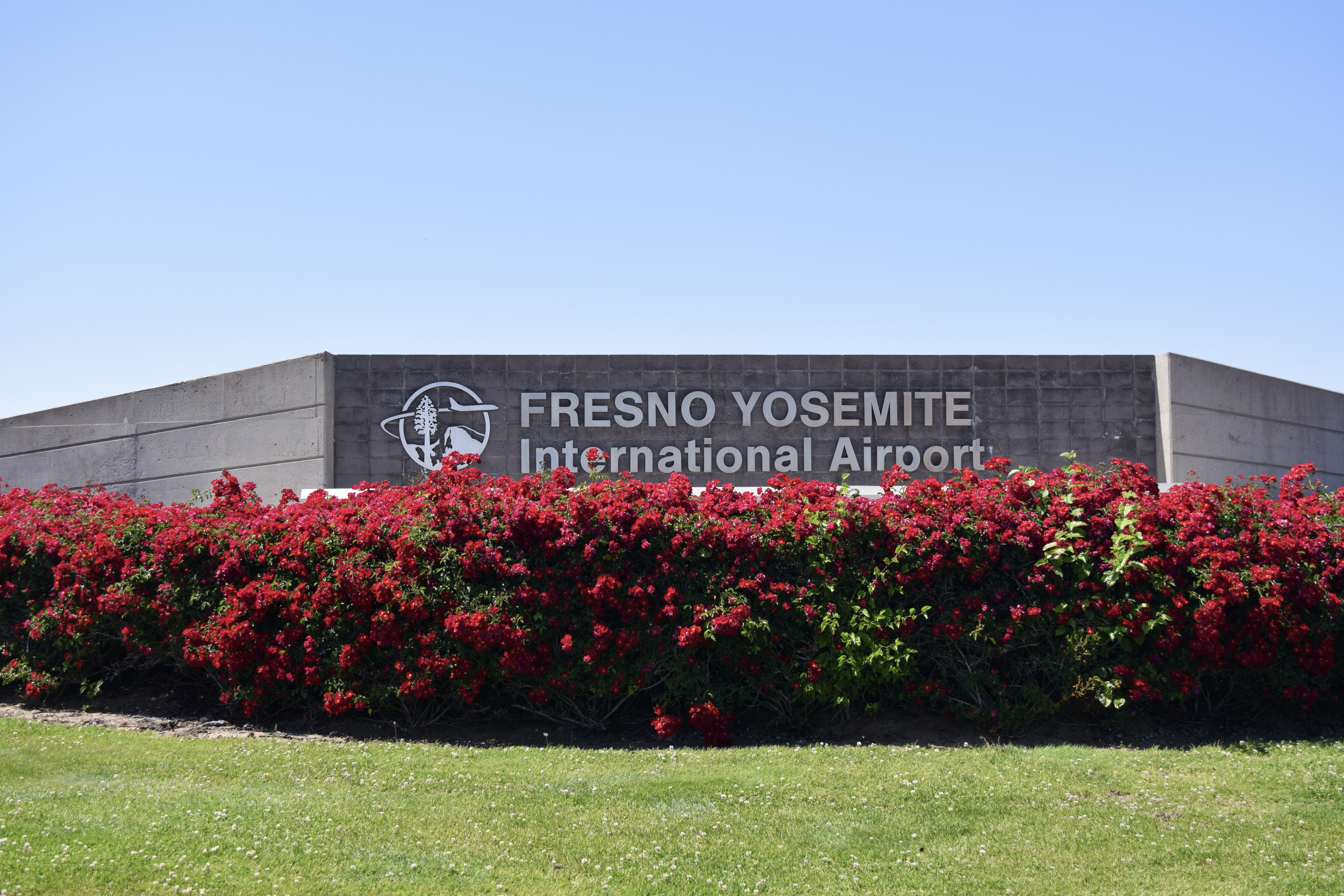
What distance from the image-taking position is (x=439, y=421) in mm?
16125

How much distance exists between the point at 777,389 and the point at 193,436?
935cm

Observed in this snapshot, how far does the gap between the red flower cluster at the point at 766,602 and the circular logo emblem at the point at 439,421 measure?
693 centimetres

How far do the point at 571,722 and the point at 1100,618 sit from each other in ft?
13.7

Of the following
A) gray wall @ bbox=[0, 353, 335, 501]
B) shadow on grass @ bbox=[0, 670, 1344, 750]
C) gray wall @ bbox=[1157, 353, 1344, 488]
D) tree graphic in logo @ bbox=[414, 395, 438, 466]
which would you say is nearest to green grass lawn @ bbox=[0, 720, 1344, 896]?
shadow on grass @ bbox=[0, 670, 1344, 750]

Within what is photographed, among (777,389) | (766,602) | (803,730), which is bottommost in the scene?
(803,730)

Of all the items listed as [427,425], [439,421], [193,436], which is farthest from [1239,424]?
[193,436]

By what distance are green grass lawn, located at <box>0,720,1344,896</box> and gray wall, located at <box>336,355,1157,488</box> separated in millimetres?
8414

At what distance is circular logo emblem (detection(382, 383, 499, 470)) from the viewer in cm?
1609

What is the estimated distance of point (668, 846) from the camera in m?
5.80

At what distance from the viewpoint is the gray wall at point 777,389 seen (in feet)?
52.9

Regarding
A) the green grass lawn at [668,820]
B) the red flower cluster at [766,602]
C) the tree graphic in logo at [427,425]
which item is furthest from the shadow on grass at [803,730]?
the tree graphic in logo at [427,425]

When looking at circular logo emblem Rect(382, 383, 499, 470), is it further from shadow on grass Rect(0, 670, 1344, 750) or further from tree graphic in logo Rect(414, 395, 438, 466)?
shadow on grass Rect(0, 670, 1344, 750)

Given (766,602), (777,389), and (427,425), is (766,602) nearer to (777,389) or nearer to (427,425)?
(777,389)

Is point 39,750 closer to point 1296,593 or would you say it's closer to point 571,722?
point 571,722
